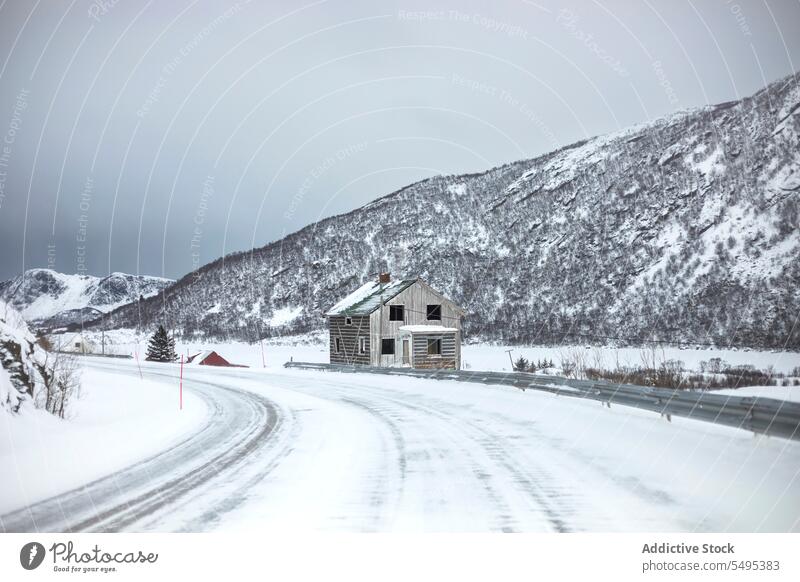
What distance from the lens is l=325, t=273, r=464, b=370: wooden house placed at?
36.5 meters

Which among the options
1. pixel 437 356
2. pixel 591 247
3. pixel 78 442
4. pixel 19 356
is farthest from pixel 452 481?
pixel 591 247

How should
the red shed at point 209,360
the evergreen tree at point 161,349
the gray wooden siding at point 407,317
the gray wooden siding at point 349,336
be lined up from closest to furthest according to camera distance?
the gray wooden siding at point 407,317 < the gray wooden siding at point 349,336 < the red shed at point 209,360 < the evergreen tree at point 161,349

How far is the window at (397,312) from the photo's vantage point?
122 feet

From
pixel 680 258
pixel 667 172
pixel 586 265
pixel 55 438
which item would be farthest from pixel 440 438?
pixel 667 172

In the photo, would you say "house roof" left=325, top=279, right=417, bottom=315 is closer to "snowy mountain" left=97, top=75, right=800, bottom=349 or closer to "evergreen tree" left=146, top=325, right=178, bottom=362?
"evergreen tree" left=146, top=325, right=178, bottom=362

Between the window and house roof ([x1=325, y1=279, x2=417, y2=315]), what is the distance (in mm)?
1031

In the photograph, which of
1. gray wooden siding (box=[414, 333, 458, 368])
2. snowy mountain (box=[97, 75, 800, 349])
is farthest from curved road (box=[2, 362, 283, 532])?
snowy mountain (box=[97, 75, 800, 349])

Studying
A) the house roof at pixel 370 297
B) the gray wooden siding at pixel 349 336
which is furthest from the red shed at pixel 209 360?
the house roof at pixel 370 297

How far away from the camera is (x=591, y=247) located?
78.8 metres

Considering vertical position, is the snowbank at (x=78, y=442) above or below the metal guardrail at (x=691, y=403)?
below

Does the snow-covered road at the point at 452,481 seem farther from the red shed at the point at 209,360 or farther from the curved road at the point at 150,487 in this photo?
the red shed at the point at 209,360

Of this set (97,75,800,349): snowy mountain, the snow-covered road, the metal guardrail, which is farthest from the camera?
(97,75,800,349): snowy mountain

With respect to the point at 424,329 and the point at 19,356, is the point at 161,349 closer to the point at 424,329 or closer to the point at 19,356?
the point at 424,329

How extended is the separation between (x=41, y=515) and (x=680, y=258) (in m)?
71.7
